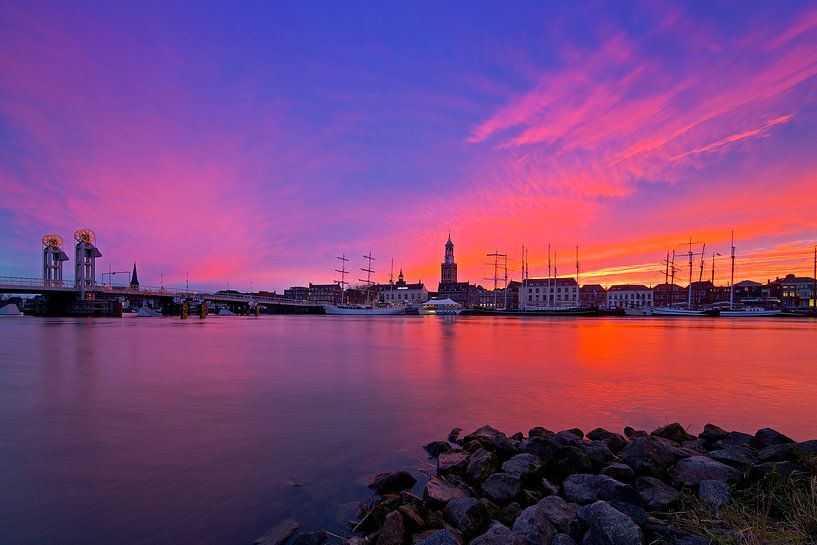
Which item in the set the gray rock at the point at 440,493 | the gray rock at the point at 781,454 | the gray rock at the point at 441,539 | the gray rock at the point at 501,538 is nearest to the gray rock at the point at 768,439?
the gray rock at the point at 781,454

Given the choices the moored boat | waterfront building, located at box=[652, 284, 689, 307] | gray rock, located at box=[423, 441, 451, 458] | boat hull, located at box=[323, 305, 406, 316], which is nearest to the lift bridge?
boat hull, located at box=[323, 305, 406, 316]

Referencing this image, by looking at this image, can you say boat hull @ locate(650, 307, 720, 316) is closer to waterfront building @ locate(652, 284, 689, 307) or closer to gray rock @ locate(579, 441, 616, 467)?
waterfront building @ locate(652, 284, 689, 307)

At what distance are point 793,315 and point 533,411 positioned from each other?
16156cm

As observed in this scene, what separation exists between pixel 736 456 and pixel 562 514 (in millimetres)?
3981

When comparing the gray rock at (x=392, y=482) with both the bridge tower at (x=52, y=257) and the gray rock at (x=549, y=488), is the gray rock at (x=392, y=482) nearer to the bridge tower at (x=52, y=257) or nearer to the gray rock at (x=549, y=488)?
the gray rock at (x=549, y=488)

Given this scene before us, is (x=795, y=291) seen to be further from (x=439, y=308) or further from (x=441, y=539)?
(x=441, y=539)

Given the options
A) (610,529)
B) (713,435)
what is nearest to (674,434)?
(713,435)

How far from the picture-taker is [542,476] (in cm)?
683

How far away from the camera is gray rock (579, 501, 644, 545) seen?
178 inches

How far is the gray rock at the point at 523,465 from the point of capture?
6.74 m

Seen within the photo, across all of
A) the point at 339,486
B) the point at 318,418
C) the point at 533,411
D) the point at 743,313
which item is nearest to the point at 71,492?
the point at 339,486

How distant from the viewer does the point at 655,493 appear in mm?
5895

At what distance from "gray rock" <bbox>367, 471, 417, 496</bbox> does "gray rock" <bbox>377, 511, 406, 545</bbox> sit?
5.94ft

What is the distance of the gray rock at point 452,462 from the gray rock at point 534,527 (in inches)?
84.7
